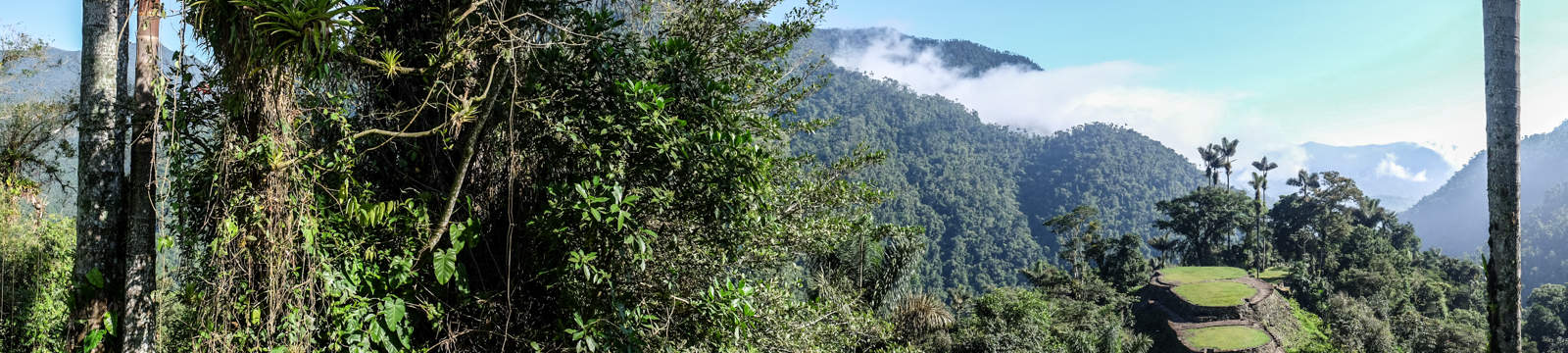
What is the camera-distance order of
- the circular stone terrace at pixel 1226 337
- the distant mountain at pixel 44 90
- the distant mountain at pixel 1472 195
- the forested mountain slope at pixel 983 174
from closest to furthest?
the distant mountain at pixel 44 90 < the circular stone terrace at pixel 1226 337 < the forested mountain slope at pixel 983 174 < the distant mountain at pixel 1472 195

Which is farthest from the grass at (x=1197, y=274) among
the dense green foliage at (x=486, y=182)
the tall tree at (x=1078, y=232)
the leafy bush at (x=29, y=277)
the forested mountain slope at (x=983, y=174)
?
the leafy bush at (x=29, y=277)

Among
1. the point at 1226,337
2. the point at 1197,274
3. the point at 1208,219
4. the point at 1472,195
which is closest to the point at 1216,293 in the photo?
the point at 1226,337

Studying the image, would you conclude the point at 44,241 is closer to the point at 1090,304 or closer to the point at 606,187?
the point at 606,187

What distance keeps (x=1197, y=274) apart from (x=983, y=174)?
61.7 metres

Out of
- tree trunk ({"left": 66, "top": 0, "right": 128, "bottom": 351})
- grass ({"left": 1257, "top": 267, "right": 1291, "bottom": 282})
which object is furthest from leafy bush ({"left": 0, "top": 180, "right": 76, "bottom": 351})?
grass ({"left": 1257, "top": 267, "right": 1291, "bottom": 282})

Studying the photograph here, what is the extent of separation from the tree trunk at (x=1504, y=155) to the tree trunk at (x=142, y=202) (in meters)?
6.76

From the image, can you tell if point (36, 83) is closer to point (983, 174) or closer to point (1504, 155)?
point (1504, 155)

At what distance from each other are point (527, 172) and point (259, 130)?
114cm

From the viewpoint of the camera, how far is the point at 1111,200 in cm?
10169

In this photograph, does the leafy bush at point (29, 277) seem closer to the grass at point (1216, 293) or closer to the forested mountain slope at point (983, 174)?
the grass at point (1216, 293)

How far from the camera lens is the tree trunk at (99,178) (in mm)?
3053

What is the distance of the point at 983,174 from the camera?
343ft

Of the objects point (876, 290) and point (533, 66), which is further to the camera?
point (876, 290)

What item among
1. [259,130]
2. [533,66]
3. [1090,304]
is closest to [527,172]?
[533,66]
